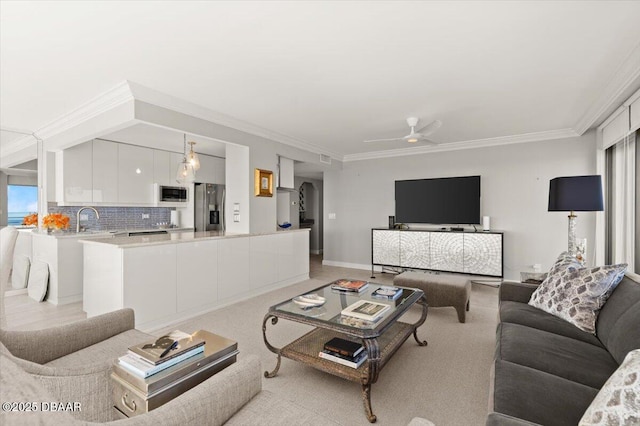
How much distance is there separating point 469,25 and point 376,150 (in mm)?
4119

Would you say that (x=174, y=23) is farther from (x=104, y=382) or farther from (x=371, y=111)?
(x=371, y=111)

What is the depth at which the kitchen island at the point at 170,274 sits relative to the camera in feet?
10.4

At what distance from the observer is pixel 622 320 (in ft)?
5.75

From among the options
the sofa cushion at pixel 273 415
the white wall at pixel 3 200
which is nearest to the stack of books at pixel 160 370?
A: the sofa cushion at pixel 273 415

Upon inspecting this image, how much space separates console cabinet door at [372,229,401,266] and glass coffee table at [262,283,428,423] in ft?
9.15

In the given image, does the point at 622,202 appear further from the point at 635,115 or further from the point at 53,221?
the point at 53,221

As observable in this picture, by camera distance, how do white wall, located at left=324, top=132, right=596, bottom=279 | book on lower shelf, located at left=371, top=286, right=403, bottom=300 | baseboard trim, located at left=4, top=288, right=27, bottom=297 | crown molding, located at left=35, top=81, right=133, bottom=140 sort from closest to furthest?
book on lower shelf, located at left=371, top=286, right=403, bottom=300 < crown molding, located at left=35, top=81, right=133, bottom=140 < baseboard trim, located at left=4, top=288, right=27, bottom=297 < white wall, located at left=324, top=132, right=596, bottom=279

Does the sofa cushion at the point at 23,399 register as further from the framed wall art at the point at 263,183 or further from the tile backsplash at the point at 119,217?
the tile backsplash at the point at 119,217

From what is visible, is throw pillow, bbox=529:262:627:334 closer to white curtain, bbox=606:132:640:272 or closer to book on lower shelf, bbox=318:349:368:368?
book on lower shelf, bbox=318:349:368:368

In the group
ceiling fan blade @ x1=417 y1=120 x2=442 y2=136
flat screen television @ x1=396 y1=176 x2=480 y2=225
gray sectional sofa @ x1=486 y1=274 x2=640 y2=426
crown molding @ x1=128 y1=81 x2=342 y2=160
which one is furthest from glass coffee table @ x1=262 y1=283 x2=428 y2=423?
flat screen television @ x1=396 y1=176 x2=480 y2=225

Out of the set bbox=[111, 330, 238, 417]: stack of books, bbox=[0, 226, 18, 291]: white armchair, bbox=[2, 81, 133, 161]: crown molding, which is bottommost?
bbox=[111, 330, 238, 417]: stack of books

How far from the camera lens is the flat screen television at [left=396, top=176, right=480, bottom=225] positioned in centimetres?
539

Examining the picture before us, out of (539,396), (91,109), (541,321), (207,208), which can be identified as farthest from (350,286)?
(207,208)

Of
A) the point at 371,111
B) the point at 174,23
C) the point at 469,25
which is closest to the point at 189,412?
the point at 174,23
